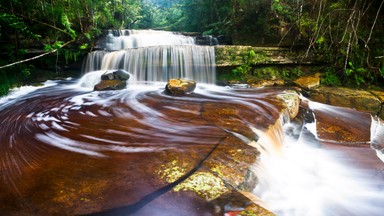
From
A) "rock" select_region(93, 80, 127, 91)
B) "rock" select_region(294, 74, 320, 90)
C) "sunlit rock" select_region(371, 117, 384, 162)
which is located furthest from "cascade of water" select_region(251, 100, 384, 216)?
"rock" select_region(93, 80, 127, 91)

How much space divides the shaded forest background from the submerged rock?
5.28 feet

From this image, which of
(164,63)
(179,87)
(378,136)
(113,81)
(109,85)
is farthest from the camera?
(164,63)

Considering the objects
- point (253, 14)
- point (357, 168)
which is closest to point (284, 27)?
point (253, 14)

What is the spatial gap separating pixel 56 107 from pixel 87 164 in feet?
11.3

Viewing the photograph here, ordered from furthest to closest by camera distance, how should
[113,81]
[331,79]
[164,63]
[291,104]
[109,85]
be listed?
[164,63] < [331,79] < [113,81] < [109,85] < [291,104]

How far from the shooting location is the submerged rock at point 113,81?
24.2ft

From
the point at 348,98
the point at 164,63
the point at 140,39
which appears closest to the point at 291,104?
the point at 348,98

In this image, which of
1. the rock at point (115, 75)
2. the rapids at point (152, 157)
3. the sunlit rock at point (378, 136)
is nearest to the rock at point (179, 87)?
the rapids at point (152, 157)

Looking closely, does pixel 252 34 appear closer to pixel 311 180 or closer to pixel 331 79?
pixel 331 79

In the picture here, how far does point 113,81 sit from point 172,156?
538 centimetres

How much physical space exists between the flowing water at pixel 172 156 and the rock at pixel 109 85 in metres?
1.54

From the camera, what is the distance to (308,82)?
7.89 m

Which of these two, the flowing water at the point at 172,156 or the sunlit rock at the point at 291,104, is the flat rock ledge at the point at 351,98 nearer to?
the flowing water at the point at 172,156

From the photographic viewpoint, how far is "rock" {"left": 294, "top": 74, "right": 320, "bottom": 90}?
774 cm
